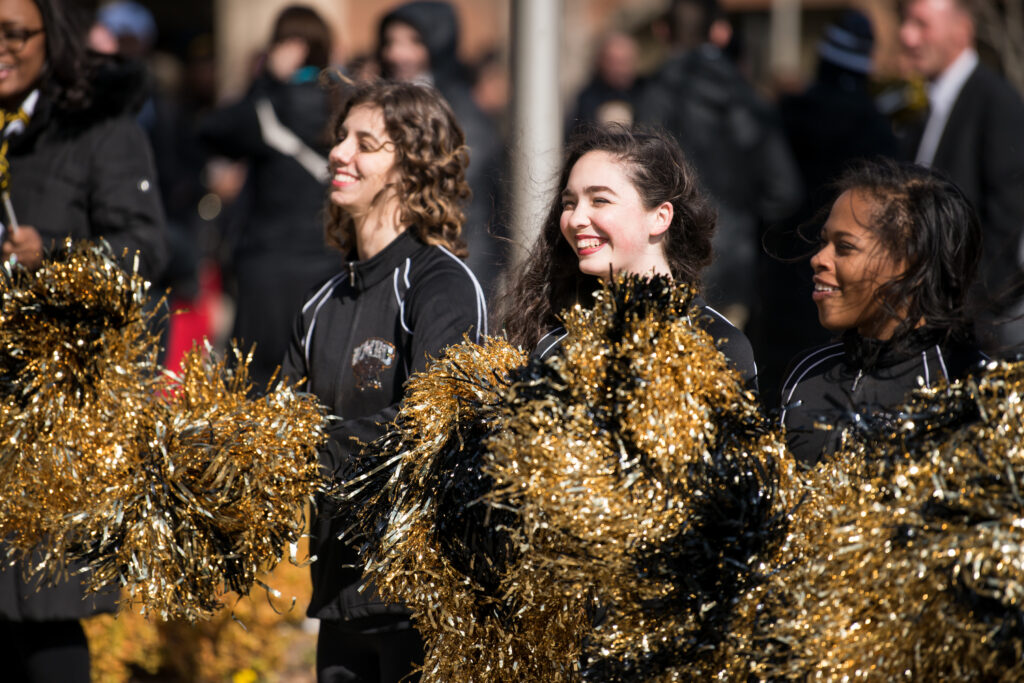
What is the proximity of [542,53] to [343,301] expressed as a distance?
1.31 m

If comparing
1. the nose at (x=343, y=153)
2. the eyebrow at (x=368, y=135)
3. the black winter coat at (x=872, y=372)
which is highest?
the eyebrow at (x=368, y=135)

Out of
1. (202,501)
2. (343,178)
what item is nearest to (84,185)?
(343,178)

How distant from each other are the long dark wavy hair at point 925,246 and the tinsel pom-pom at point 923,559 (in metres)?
0.56

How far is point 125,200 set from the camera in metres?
3.27

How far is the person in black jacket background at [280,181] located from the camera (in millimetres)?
5148

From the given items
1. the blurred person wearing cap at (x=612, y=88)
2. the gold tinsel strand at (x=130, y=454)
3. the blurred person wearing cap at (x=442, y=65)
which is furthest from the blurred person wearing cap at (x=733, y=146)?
the gold tinsel strand at (x=130, y=454)

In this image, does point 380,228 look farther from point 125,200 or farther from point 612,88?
point 612,88

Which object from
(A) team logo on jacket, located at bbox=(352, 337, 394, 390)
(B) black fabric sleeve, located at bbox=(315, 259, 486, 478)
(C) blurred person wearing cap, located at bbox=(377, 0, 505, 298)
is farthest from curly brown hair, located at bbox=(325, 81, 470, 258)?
(C) blurred person wearing cap, located at bbox=(377, 0, 505, 298)

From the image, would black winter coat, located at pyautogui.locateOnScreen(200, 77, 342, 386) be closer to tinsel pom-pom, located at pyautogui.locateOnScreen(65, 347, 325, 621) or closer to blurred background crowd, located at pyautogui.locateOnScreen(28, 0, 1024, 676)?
blurred background crowd, located at pyautogui.locateOnScreen(28, 0, 1024, 676)

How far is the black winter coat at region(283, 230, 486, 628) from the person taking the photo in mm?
2688

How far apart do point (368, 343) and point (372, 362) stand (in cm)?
6

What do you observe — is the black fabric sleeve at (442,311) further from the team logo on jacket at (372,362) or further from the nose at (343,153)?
the nose at (343,153)

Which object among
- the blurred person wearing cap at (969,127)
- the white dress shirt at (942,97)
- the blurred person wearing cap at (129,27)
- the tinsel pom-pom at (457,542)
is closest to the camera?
the tinsel pom-pom at (457,542)

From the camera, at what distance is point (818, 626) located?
182cm
